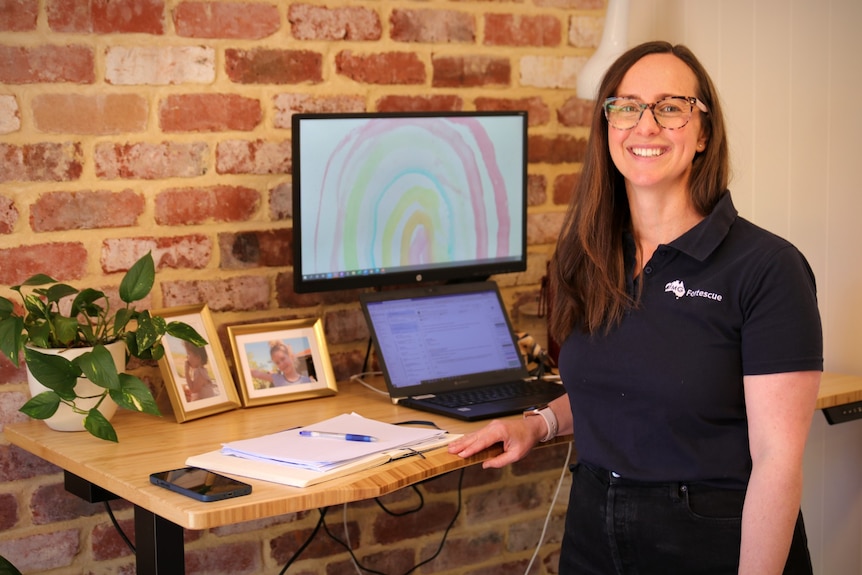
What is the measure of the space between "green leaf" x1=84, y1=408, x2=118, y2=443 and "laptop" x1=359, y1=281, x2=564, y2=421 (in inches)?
24.4

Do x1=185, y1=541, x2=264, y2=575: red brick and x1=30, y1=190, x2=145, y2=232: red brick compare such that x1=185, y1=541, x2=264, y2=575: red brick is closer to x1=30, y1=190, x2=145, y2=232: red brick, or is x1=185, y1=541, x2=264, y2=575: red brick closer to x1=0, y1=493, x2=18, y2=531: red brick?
x1=0, y1=493, x2=18, y2=531: red brick

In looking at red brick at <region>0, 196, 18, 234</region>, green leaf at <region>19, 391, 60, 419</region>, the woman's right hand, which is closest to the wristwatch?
the woman's right hand

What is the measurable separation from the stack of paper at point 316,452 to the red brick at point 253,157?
646 millimetres

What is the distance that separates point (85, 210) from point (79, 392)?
1.35ft

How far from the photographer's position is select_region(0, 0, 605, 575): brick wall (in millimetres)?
2193

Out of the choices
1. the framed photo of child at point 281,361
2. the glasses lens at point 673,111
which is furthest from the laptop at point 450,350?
the glasses lens at point 673,111

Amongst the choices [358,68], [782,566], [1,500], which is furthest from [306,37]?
[782,566]

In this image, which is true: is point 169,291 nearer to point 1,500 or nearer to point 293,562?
point 1,500

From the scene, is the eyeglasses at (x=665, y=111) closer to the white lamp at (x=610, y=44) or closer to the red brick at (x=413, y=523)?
the white lamp at (x=610, y=44)

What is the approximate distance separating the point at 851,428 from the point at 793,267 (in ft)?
4.17

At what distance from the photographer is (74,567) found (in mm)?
2309

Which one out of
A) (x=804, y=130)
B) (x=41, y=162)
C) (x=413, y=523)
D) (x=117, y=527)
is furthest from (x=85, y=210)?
(x=804, y=130)

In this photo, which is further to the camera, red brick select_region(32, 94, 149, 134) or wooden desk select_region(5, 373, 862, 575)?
red brick select_region(32, 94, 149, 134)

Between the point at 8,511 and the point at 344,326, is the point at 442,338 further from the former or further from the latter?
the point at 8,511
